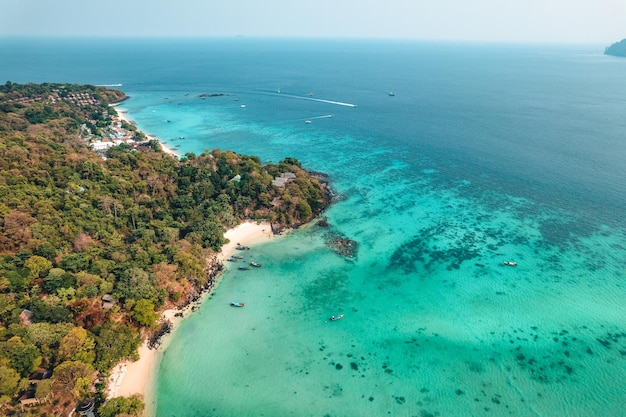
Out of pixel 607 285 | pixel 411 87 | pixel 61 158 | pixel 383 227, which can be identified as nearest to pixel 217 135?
pixel 61 158

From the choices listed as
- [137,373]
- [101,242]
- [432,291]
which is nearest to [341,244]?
[432,291]

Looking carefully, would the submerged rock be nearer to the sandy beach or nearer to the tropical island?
the tropical island

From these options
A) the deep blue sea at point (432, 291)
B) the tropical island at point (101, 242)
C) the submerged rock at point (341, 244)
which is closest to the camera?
the tropical island at point (101, 242)

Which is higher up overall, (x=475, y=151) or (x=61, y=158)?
(x=61, y=158)

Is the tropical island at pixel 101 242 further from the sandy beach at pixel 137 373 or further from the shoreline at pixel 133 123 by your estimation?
the shoreline at pixel 133 123

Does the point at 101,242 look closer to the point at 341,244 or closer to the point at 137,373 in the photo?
the point at 137,373

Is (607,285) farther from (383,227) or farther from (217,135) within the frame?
(217,135)

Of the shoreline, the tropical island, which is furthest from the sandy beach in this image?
the shoreline

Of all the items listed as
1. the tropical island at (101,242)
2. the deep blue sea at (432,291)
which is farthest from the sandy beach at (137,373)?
the deep blue sea at (432,291)
